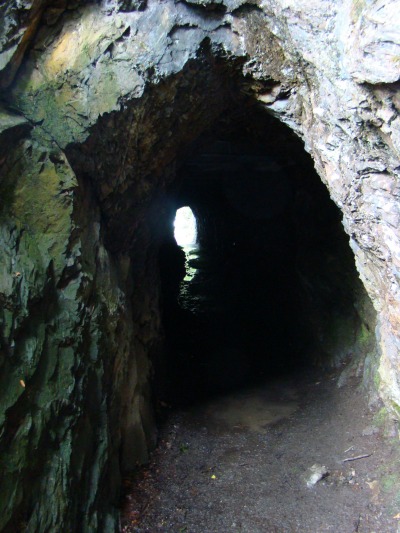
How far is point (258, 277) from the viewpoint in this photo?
Result: 1198 centimetres

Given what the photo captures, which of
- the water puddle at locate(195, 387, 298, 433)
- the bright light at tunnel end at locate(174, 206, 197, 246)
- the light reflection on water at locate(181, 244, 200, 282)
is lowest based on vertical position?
the water puddle at locate(195, 387, 298, 433)

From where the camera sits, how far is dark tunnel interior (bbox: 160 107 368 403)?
7.28 m

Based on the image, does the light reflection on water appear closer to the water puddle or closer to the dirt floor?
the water puddle

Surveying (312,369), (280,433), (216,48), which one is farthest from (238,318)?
(216,48)

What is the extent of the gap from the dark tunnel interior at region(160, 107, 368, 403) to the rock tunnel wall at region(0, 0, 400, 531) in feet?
4.65

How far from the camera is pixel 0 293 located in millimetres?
3205

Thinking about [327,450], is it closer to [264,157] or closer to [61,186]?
[61,186]

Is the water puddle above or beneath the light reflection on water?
beneath

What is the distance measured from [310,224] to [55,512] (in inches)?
261

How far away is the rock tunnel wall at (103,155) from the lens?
313 centimetres

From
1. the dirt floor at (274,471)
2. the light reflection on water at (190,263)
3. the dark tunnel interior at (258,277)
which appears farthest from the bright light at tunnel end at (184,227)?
the dirt floor at (274,471)

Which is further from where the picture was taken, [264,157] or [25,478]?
[264,157]

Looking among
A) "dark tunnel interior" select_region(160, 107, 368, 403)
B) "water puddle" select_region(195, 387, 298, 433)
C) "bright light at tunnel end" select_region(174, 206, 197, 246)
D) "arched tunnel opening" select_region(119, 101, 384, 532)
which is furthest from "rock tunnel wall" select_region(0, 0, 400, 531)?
"bright light at tunnel end" select_region(174, 206, 197, 246)

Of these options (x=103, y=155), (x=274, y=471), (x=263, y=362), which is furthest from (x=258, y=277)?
(x=103, y=155)
